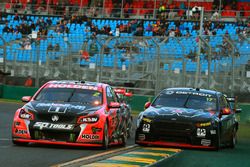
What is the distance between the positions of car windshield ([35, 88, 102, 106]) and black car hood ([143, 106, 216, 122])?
50.7 inches

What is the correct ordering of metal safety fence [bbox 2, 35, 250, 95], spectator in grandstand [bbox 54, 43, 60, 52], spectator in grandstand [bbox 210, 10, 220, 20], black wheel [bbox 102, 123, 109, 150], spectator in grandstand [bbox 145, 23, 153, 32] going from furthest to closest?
spectator in grandstand [bbox 145, 23, 153, 32]
spectator in grandstand [bbox 210, 10, 220, 20]
spectator in grandstand [bbox 54, 43, 60, 52]
metal safety fence [bbox 2, 35, 250, 95]
black wheel [bbox 102, 123, 109, 150]

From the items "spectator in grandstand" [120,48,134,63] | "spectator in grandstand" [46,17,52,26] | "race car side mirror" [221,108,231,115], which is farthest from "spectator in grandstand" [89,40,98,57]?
"race car side mirror" [221,108,231,115]

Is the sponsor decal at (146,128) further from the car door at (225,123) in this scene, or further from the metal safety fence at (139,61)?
the metal safety fence at (139,61)

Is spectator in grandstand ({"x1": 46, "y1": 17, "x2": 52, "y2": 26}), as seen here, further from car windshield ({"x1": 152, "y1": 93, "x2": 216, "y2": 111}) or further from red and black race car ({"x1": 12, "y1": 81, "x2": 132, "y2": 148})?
red and black race car ({"x1": 12, "y1": 81, "x2": 132, "y2": 148})

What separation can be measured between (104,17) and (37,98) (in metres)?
33.1

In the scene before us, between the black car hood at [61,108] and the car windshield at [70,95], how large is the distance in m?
0.46

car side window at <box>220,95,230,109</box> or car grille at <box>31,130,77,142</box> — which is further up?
car side window at <box>220,95,230,109</box>

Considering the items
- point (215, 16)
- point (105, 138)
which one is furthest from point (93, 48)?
point (105, 138)

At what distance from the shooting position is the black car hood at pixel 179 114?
16.5 m

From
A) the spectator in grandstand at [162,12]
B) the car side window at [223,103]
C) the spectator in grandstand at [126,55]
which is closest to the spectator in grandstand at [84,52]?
the spectator in grandstand at [126,55]

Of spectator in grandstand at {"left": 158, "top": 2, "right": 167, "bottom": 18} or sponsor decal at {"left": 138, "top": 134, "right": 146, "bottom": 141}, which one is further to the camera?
spectator in grandstand at {"left": 158, "top": 2, "right": 167, "bottom": 18}

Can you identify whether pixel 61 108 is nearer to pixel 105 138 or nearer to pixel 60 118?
pixel 60 118

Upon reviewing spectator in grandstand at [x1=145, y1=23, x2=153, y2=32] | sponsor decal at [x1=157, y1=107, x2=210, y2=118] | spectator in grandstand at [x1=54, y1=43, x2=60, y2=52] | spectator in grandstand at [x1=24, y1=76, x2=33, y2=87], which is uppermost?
spectator in grandstand at [x1=145, y1=23, x2=153, y2=32]

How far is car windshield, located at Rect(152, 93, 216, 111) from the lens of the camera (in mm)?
17516
